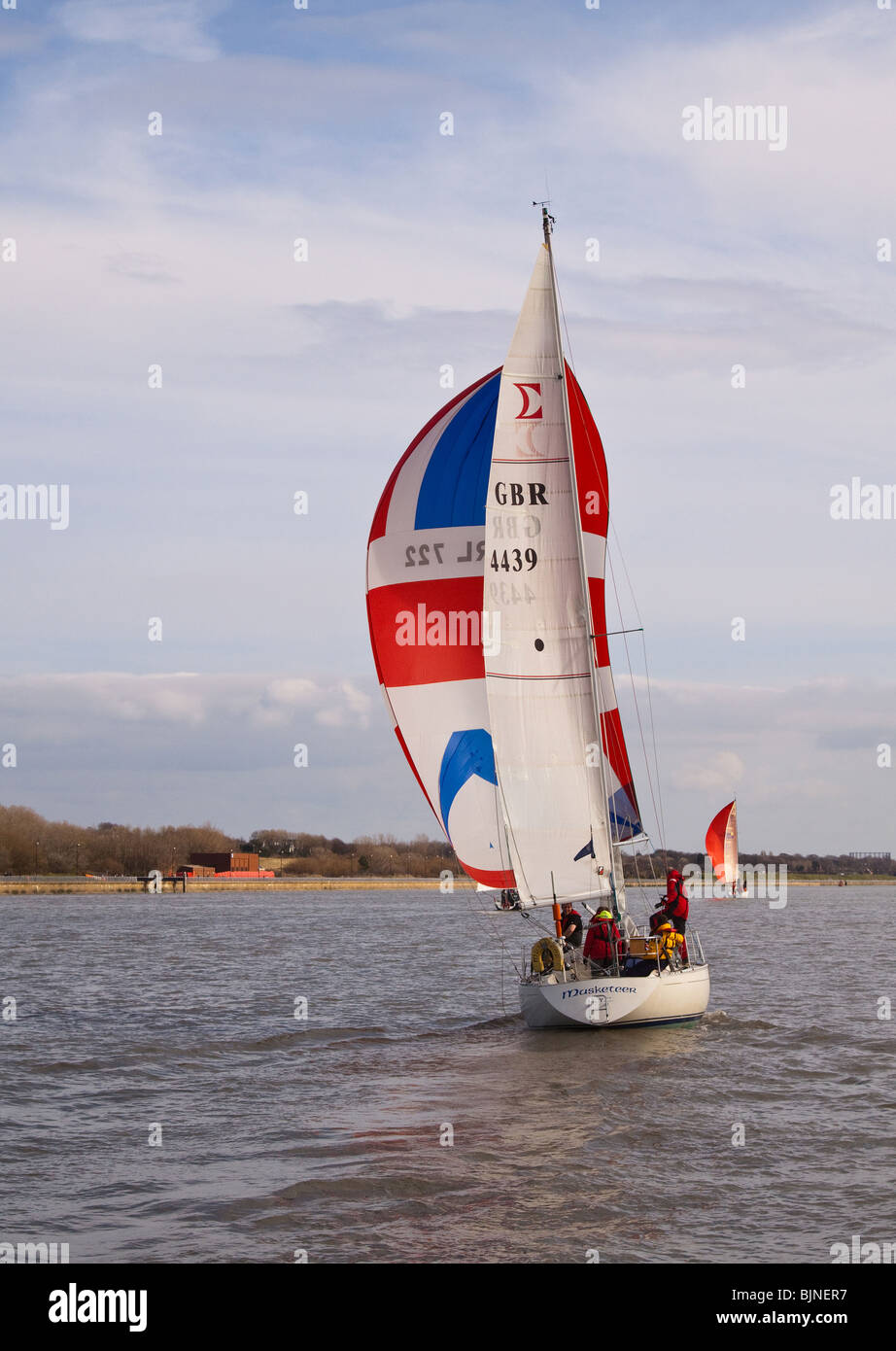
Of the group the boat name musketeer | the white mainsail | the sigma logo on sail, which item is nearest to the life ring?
the boat name musketeer

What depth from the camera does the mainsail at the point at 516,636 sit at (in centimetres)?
2020

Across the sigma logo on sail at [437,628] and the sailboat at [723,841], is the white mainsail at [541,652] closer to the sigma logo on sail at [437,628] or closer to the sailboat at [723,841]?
the sigma logo on sail at [437,628]

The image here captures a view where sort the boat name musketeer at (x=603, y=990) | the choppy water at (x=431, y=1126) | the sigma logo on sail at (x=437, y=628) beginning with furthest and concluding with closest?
the sigma logo on sail at (x=437, y=628)
the boat name musketeer at (x=603, y=990)
the choppy water at (x=431, y=1126)

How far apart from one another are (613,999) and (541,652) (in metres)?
5.06

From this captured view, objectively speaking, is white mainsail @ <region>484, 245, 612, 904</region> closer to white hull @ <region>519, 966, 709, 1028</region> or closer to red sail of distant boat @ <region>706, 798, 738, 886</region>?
white hull @ <region>519, 966, 709, 1028</region>

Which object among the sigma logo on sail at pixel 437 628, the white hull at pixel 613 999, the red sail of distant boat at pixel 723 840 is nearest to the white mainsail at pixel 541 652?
the white hull at pixel 613 999

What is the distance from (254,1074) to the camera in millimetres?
18250

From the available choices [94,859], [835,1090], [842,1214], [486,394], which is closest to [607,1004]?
[835,1090]

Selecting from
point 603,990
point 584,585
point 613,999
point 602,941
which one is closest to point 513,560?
point 584,585

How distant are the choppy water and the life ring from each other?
0.97 m

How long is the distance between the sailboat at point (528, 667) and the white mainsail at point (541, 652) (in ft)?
0.07

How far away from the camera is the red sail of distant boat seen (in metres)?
73.5

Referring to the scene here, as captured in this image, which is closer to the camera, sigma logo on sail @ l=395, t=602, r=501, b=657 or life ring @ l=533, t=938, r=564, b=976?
life ring @ l=533, t=938, r=564, b=976

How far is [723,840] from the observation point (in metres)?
75.0
